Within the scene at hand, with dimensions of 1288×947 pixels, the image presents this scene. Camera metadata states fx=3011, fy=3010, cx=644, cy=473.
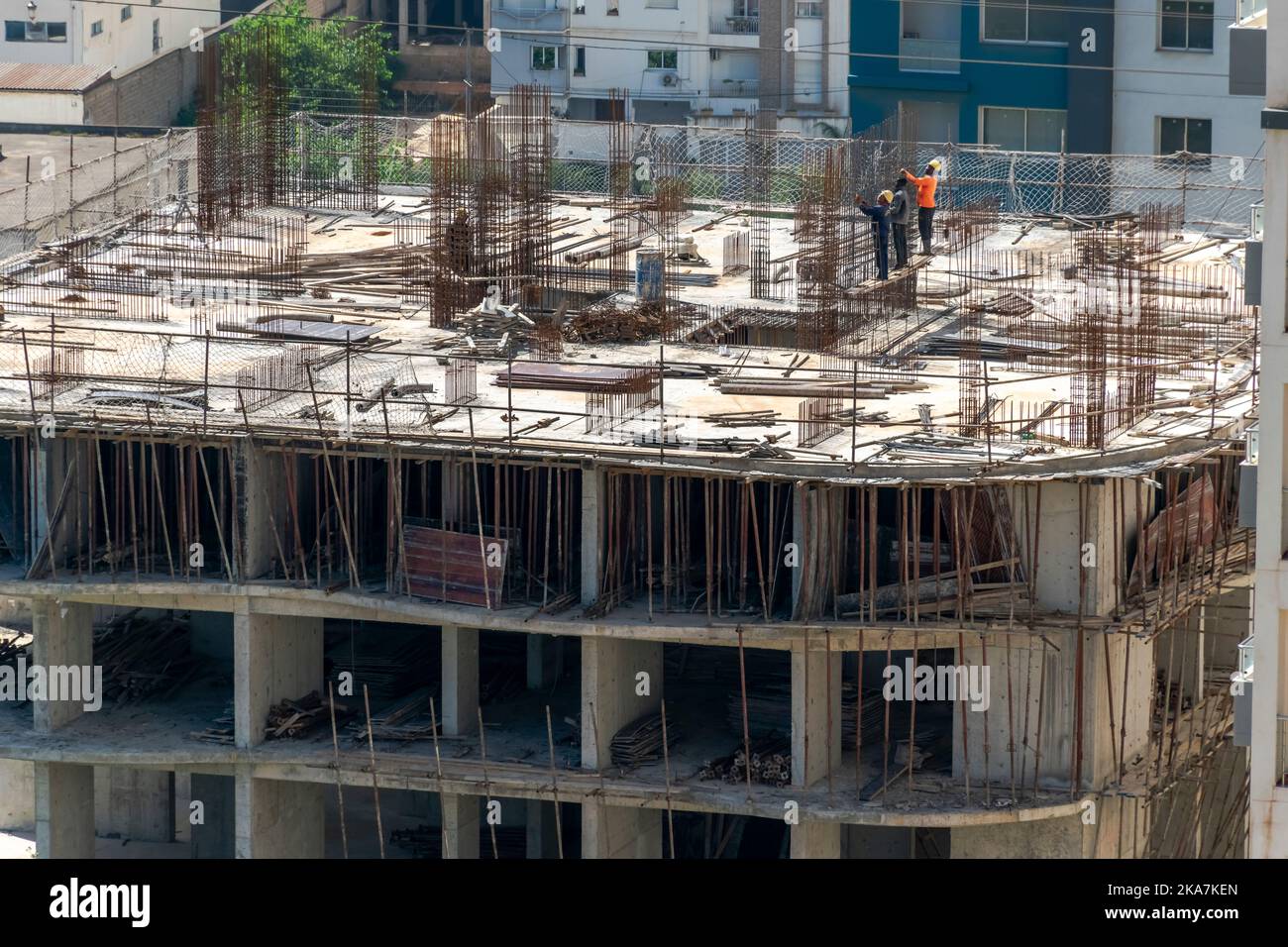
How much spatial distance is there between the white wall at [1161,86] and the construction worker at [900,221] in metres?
26.9

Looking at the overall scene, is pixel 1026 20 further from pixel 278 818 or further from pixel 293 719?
pixel 278 818

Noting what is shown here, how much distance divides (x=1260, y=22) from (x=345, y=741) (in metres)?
20.7

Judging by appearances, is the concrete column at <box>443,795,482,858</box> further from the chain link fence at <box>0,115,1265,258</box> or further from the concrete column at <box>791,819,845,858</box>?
the chain link fence at <box>0,115,1265,258</box>

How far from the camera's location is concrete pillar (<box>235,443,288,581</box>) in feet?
167

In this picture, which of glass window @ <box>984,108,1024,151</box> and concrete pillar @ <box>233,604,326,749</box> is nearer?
concrete pillar @ <box>233,604,326,749</box>

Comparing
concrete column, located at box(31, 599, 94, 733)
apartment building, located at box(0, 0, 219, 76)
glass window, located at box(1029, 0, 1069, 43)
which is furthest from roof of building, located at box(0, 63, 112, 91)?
concrete column, located at box(31, 599, 94, 733)

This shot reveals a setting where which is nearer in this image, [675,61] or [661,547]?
[661,547]

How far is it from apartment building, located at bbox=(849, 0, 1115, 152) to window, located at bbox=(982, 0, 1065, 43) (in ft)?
0.09

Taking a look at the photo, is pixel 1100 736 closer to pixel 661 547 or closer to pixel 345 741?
pixel 661 547

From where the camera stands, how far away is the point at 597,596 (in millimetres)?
49406

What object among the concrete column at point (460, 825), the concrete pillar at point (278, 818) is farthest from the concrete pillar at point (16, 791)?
the concrete column at point (460, 825)

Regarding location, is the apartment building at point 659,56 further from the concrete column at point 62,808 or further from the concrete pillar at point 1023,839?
the concrete pillar at point 1023,839

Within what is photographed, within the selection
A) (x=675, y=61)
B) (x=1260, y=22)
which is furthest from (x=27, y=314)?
(x=675, y=61)

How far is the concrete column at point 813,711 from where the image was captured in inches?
1921
